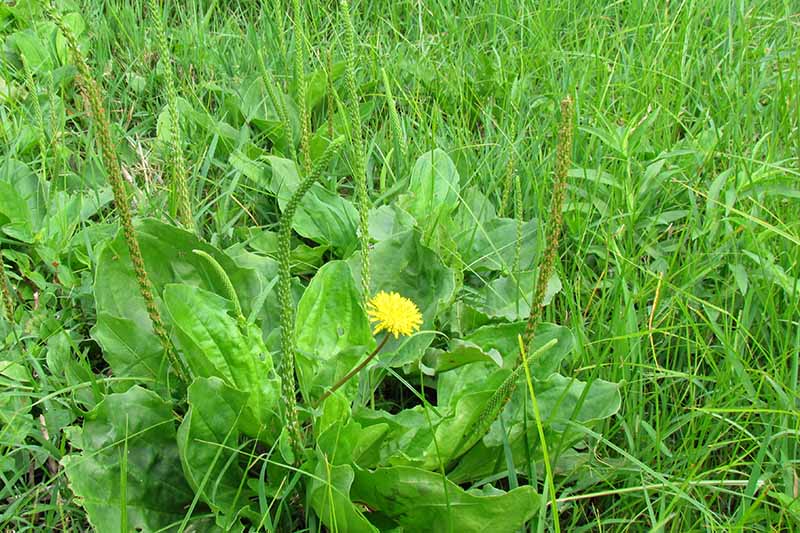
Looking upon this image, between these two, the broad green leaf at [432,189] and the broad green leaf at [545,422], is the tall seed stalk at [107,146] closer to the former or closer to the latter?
the broad green leaf at [545,422]

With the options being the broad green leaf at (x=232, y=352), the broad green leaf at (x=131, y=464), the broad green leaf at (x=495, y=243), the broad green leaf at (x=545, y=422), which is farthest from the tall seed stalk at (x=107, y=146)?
the broad green leaf at (x=495, y=243)

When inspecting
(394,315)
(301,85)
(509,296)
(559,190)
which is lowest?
(509,296)

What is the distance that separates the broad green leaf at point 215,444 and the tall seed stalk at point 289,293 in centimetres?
12

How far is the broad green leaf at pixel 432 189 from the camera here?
2740 mm

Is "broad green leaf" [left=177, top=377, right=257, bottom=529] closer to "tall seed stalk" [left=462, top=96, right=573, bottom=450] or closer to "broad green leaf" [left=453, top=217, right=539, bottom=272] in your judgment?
"tall seed stalk" [left=462, top=96, right=573, bottom=450]

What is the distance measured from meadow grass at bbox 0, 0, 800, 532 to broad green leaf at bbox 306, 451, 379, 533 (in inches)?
18.9

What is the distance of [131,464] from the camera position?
77.2 inches

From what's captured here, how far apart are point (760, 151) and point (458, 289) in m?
1.47

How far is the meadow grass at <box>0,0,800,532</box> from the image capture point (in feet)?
6.94

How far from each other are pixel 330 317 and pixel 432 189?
69cm

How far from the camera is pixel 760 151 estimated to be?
321 cm

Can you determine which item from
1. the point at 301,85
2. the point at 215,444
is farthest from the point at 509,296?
the point at 215,444

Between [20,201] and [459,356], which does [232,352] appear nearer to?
[459,356]

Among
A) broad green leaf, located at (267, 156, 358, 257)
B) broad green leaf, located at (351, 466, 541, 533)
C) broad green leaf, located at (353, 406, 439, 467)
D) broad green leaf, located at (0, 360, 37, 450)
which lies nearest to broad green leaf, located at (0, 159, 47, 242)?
broad green leaf, located at (0, 360, 37, 450)
